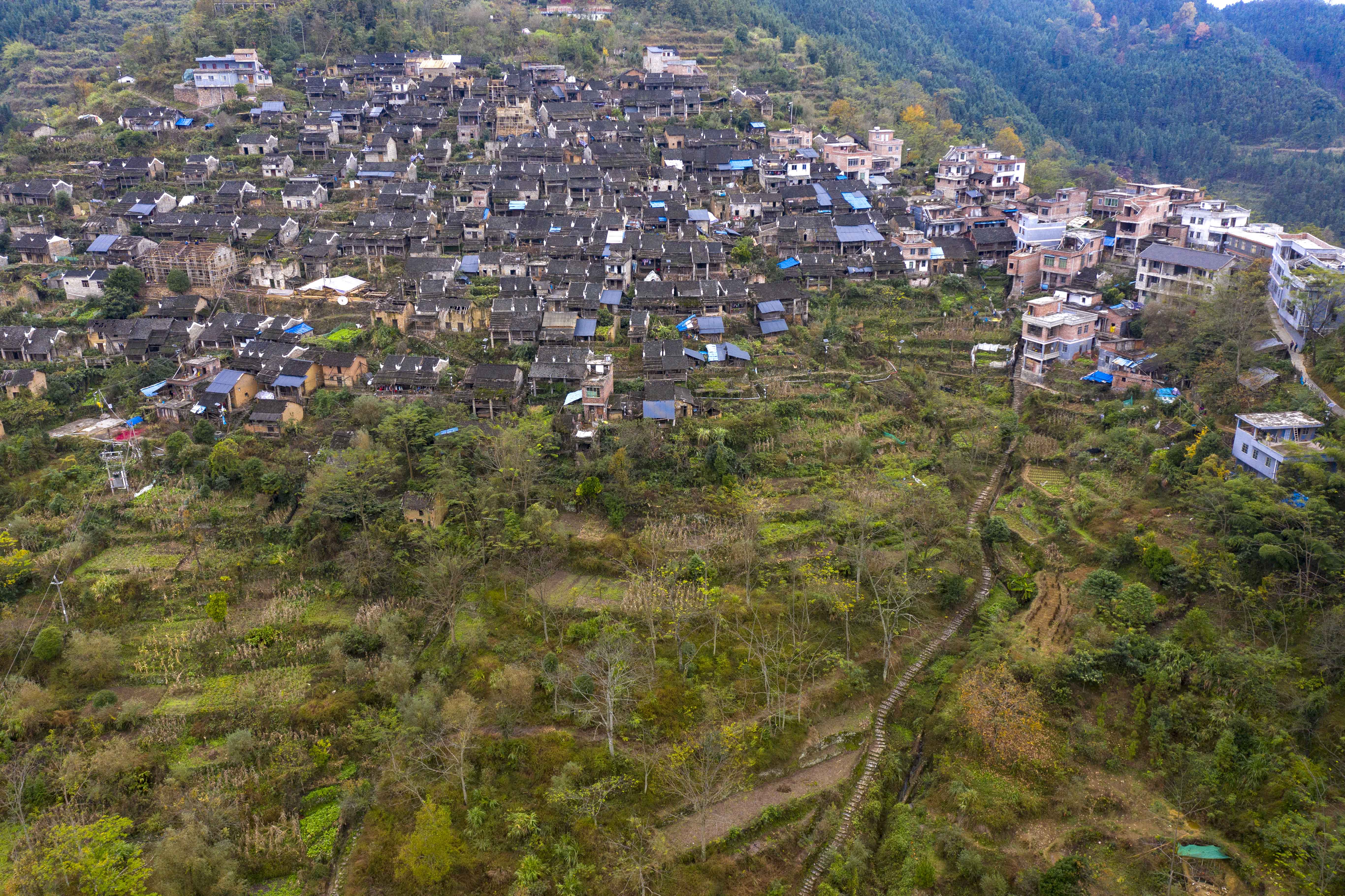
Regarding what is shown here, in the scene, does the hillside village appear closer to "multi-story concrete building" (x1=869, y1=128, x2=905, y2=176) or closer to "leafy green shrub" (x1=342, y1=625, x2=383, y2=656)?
"leafy green shrub" (x1=342, y1=625, x2=383, y2=656)

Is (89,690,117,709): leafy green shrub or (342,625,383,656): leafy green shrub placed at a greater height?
(342,625,383,656): leafy green shrub

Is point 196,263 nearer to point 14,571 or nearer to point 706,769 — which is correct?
point 14,571

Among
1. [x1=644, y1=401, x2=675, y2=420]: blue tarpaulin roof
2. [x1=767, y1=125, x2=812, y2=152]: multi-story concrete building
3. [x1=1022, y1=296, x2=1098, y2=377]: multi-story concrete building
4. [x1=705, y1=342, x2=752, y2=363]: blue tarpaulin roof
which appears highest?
[x1=767, y1=125, x2=812, y2=152]: multi-story concrete building

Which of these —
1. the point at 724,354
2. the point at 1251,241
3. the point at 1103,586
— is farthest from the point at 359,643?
the point at 1251,241

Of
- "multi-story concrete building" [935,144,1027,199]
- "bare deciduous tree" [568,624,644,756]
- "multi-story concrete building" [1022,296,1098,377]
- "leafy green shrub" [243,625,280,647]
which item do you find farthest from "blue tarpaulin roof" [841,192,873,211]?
"leafy green shrub" [243,625,280,647]

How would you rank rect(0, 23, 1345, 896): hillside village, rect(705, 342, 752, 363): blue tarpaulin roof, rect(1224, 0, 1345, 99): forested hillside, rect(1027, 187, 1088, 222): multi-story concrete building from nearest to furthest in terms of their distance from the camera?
rect(0, 23, 1345, 896): hillside village < rect(705, 342, 752, 363): blue tarpaulin roof < rect(1027, 187, 1088, 222): multi-story concrete building < rect(1224, 0, 1345, 99): forested hillside

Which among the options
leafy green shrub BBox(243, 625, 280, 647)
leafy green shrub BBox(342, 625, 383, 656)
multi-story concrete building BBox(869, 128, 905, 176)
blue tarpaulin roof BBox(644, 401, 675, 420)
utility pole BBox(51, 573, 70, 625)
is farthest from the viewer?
multi-story concrete building BBox(869, 128, 905, 176)

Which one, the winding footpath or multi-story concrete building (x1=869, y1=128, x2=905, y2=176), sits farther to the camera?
multi-story concrete building (x1=869, y1=128, x2=905, y2=176)

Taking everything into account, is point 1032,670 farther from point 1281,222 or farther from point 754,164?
point 1281,222
